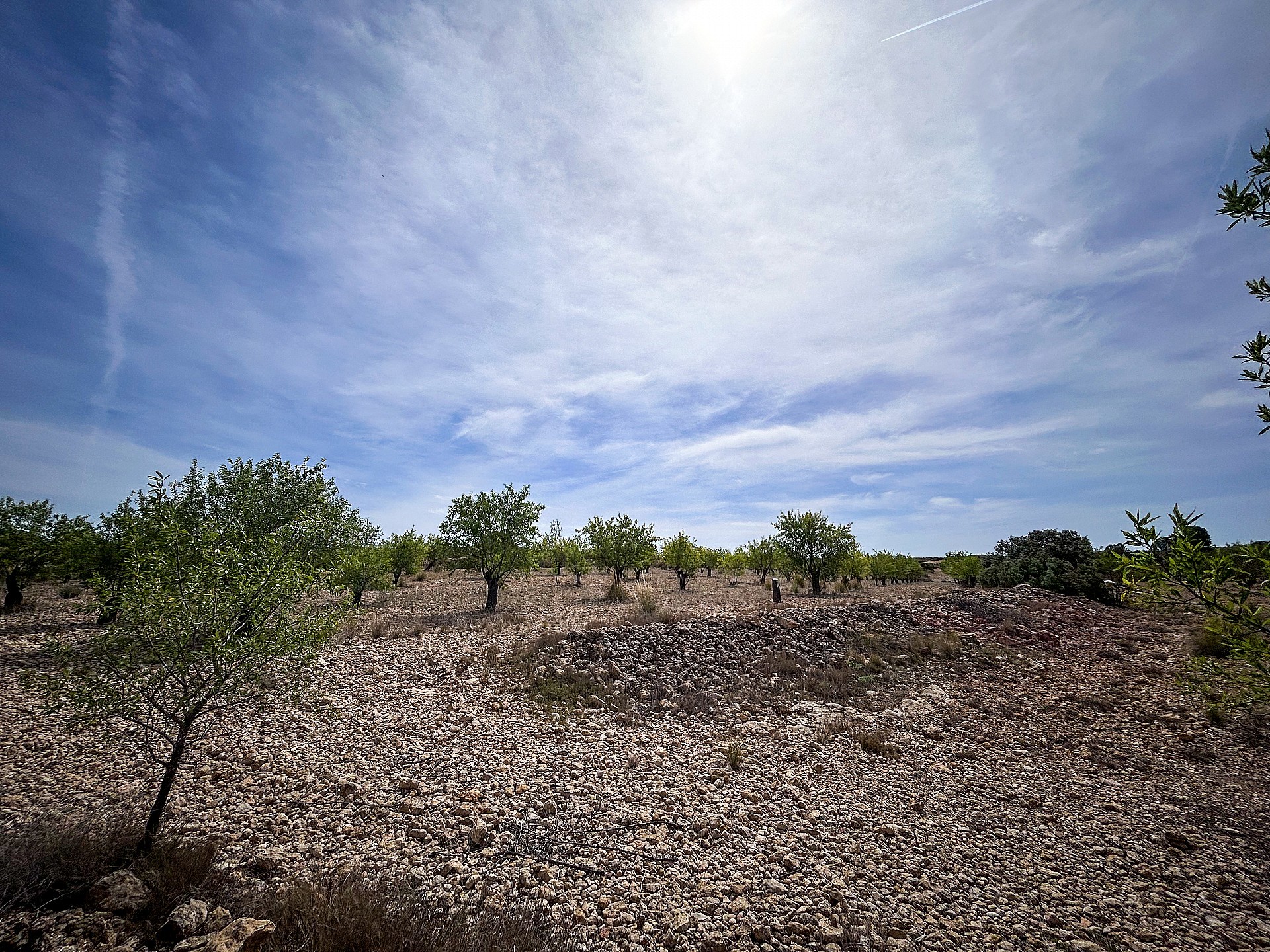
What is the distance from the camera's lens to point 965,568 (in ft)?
168

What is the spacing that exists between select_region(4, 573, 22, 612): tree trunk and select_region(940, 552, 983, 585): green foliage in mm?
68852

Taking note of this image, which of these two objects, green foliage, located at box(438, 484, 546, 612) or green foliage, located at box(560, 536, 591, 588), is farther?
green foliage, located at box(560, 536, 591, 588)

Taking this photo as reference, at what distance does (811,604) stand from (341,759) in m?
22.7

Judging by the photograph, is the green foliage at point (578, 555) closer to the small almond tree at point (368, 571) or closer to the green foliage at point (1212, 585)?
the small almond tree at point (368, 571)

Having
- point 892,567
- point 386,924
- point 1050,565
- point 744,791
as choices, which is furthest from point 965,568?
point 386,924

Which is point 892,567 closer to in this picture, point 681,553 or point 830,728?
point 681,553

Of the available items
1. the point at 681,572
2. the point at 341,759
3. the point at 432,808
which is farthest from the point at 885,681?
the point at 681,572

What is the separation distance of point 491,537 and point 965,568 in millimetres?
50584

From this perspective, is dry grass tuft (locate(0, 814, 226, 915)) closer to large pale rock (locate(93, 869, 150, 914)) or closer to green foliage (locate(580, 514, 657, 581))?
large pale rock (locate(93, 869, 150, 914))

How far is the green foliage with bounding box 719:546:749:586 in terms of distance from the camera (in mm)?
56844

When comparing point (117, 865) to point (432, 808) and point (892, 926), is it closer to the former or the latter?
point (432, 808)

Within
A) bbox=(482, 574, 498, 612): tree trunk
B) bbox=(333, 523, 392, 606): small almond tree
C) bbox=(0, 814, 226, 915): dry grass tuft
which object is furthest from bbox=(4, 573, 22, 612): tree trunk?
bbox=(0, 814, 226, 915): dry grass tuft

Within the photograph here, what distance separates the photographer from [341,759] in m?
10.1

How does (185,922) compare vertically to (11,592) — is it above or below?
below
